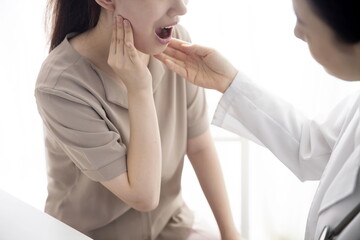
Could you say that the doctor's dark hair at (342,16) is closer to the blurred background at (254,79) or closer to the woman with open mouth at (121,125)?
the woman with open mouth at (121,125)

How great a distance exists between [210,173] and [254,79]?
0.44m

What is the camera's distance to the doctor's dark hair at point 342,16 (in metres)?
0.83

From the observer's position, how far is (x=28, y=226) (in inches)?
36.9

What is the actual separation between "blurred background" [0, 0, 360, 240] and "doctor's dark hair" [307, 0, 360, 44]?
0.86m

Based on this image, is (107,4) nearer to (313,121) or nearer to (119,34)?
(119,34)

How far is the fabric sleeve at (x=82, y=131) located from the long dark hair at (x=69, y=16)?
0.20 m

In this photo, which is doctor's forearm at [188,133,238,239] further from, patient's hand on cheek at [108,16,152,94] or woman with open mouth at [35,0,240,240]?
patient's hand on cheek at [108,16,152,94]

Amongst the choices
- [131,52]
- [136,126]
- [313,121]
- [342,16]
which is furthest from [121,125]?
[342,16]

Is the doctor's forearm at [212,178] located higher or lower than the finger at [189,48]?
lower

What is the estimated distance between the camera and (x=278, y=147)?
1.28m

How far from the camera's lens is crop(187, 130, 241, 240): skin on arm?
1443mm

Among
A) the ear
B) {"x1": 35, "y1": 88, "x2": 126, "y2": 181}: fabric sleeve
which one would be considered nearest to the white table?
{"x1": 35, "y1": 88, "x2": 126, "y2": 181}: fabric sleeve

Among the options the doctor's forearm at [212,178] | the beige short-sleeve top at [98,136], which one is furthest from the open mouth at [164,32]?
the doctor's forearm at [212,178]

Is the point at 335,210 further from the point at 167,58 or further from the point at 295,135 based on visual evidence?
the point at 167,58
